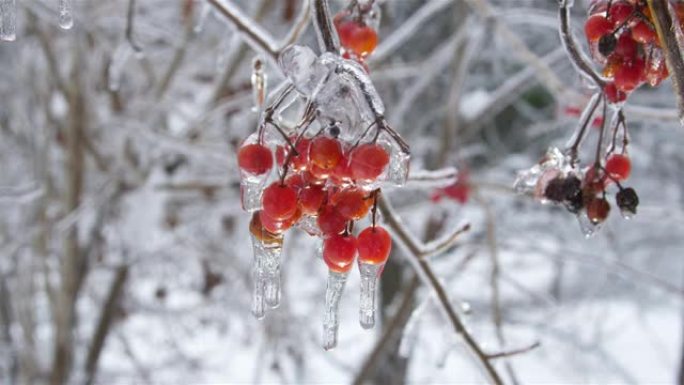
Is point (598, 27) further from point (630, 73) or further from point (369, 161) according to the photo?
point (369, 161)

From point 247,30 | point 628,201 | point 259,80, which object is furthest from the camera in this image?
point 247,30

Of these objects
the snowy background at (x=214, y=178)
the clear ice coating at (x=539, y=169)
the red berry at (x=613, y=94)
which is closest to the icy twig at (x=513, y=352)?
the snowy background at (x=214, y=178)

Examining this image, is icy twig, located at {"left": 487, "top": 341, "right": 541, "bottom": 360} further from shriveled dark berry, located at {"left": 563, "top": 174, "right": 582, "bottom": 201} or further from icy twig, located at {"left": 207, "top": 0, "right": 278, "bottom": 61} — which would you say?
icy twig, located at {"left": 207, "top": 0, "right": 278, "bottom": 61}

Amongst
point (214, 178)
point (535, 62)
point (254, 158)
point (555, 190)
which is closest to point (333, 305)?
Answer: point (254, 158)

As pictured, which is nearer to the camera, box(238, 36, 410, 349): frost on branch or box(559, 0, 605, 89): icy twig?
box(238, 36, 410, 349): frost on branch

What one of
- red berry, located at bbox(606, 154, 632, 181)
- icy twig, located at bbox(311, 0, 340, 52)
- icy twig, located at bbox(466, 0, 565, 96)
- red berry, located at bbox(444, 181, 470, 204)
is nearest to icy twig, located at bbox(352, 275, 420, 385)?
red berry, located at bbox(444, 181, 470, 204)

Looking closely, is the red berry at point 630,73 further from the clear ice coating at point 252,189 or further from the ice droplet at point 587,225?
the clear ice coating at point 252,189

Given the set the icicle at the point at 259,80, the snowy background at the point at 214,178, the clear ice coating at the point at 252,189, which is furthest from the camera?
the snowy background at the point at 214,178
